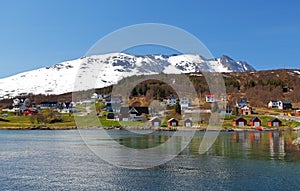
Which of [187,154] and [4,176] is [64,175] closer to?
[4,176]

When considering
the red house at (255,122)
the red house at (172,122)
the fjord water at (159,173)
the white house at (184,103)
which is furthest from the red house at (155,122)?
the fjord water at (159,173)

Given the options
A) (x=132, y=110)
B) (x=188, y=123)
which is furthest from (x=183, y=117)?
(x=132, y=110)

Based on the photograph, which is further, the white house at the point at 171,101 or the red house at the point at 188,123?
the white house at the point at 171,101

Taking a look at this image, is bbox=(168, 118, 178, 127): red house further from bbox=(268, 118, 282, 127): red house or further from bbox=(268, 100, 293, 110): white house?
bbox=(268, 100, 293, 110): white house

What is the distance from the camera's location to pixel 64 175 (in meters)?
18.5

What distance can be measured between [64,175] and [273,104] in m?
77.0

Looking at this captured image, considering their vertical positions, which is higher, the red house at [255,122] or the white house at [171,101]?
the white house at [171,101]

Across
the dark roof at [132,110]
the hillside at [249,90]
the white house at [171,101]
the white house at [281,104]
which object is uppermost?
the hillside at [249,90]

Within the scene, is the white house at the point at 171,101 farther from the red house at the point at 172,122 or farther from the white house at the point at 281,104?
the red house at the point at 172,122

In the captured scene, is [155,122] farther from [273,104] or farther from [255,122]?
[273,104]

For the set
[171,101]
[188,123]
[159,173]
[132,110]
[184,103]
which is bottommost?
[159,173]

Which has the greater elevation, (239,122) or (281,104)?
(281,104)

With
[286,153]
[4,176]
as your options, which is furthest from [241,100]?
[4,176]

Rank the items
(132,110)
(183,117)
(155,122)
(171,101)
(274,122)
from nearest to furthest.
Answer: (274,122), (155,122), (183,117), (132,110), (171,101)
